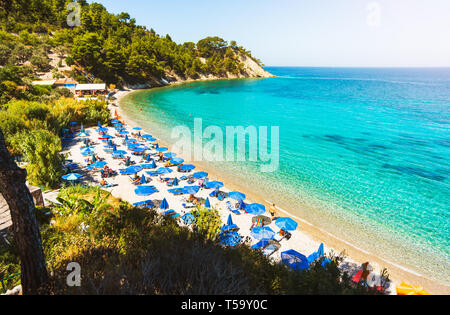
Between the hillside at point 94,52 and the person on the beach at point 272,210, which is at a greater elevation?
the hillside at point 94,52

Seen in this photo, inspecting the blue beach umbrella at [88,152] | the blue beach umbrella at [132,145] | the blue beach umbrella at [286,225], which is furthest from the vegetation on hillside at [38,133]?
the blue beach umbrella at [286,225]

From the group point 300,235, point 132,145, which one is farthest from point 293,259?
point 132,145

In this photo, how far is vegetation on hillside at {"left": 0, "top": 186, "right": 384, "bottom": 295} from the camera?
4871 mm

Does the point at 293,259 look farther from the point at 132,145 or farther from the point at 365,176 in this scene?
the point at 132,145

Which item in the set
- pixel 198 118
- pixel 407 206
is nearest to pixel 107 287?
pixel 407 206

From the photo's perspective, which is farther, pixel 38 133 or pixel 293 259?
pixel 38 133

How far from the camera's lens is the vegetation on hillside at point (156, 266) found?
487cm

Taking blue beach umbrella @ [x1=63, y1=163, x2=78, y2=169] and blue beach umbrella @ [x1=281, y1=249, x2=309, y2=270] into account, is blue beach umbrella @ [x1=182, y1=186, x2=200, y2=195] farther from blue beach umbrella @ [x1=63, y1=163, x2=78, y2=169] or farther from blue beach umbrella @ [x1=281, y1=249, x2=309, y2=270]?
blue beach umbrella @ [x1=63, y1=163, x2=78, y2=169]

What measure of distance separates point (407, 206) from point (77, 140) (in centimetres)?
3797

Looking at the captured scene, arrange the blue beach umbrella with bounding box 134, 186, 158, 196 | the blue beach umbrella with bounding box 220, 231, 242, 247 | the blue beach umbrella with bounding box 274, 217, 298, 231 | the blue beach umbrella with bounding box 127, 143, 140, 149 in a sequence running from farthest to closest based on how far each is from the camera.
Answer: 1. the blue beach umbrella with bounding box 127, 143, 140, 149
2. the blue beach umbrella with bounding box 134, 186, 158, 196
3. the blue beach umbrella with bounding box 274, 217, 298, 231
4. the blue beach umbrella with bounding box 220, 231, 242, 247

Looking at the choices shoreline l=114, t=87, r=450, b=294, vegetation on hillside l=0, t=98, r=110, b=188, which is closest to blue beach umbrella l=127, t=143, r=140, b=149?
vegetation on hillside l=0, t=98, r=110, b=188

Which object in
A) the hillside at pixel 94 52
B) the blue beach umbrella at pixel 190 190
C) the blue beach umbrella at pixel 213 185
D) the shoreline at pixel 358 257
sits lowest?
the shoreline at pixel 358 257

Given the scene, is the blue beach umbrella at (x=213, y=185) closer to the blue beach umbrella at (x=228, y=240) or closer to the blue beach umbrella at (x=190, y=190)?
the blue beach umbrella at (x=190, y=190)

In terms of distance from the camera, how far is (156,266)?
17.4ft
